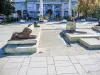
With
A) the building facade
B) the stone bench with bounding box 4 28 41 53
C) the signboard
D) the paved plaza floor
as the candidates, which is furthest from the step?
the signboard

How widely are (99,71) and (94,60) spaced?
136 centimetres

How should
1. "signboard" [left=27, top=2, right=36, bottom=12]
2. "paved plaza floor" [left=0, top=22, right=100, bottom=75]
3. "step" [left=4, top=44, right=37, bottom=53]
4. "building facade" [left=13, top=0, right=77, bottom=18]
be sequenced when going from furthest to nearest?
"building facade" [left=13, top=0, right=77, bottom=18], "signboard" [left=27, top=2, right=36, bottom=12], "step" [left=4, top=44, right=37, bottom=53], "paved plaza floor" [left=0, top=22, right=100, bottom=75]

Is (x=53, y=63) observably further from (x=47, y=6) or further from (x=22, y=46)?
(x=47, y=6)

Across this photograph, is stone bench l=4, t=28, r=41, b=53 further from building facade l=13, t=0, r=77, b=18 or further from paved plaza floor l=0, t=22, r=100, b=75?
building facade l=13, t=0, r=77, b=18

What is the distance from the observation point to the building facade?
58.1 meters

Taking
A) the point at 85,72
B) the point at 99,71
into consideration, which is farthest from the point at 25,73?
the point at 99,71

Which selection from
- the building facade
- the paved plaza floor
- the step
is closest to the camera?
the paved plaza floor

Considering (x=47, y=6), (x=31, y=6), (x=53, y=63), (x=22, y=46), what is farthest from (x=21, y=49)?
(x=47, y=6)

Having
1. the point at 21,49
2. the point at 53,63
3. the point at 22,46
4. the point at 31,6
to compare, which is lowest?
the point at 53,63

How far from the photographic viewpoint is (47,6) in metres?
59.6

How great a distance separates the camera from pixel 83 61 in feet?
27.1

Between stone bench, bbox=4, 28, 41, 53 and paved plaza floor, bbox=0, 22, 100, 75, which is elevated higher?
stone bench, bbox=4, 28, 41, 53

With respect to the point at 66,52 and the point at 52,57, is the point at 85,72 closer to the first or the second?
the point at 52,57

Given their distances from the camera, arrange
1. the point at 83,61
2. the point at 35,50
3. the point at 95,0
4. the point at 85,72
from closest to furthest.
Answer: the point at 85,72 → the point at 83,61 → the point at 35,50 → the point at 95,0
